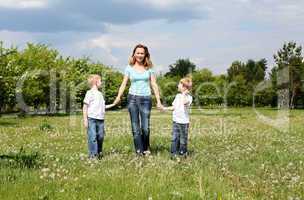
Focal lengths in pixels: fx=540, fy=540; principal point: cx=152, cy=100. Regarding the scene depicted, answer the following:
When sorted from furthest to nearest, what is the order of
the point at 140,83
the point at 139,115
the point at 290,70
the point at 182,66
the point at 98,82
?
the point at 182,66, the point at 290,70, the point at 98,82, the point at 139,115, the point at 140,83

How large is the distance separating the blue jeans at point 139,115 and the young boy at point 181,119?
1103mm

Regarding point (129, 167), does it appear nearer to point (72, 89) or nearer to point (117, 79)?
point (72, 89)

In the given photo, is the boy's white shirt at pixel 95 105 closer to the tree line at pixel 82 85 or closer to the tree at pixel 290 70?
the tree line at pixel 82 85

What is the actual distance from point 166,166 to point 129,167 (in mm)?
750

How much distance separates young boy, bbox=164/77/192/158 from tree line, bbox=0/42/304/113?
6465mm

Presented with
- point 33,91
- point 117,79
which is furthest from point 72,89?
point 117,79

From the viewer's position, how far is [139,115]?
1309 centimetres

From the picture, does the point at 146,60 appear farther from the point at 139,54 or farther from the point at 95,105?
the point at 95,105

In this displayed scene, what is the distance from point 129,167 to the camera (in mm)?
10117

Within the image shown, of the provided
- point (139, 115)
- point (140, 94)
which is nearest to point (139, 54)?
point (140, 94)

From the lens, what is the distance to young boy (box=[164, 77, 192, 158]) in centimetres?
1396

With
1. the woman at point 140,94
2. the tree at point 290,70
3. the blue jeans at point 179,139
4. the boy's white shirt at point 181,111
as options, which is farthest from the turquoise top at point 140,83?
the tree at point 290,70

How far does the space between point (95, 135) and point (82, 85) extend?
178 ft

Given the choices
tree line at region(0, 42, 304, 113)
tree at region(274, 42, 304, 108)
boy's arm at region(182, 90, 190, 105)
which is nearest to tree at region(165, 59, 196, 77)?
tree line at region(0, 42, 304, 113)
